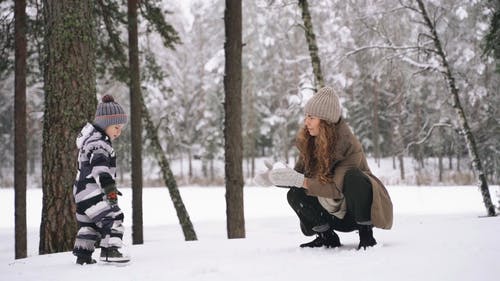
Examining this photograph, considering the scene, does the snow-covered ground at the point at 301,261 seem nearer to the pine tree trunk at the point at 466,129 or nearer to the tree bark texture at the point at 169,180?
the tree bark texture at the point at 169,180

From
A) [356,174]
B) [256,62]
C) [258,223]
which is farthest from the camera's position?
[256,62]

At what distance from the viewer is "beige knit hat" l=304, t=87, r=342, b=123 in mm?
3891

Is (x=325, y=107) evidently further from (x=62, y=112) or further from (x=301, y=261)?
(x=62, y=112)

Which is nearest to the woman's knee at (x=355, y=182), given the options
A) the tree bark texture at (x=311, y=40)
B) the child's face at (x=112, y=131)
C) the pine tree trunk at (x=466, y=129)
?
the child's face at (x=112, y=131)

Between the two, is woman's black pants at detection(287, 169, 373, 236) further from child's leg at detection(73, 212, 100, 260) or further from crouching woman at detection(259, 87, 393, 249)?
child's leg at detection(73, 212, 100, 260)

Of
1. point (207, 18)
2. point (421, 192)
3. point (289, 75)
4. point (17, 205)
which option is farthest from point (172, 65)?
point (17, 205)

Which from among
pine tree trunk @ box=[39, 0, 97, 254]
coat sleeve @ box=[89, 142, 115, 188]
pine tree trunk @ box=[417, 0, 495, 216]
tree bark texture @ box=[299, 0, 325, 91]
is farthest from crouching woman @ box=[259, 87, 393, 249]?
pine tree trunk @ box=[417, 0, 495, 216]

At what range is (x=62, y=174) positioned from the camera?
540cm

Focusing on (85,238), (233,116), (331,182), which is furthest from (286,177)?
(233,116)

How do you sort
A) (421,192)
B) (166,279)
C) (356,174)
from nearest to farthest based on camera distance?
(166,279), (356,174), (421,192)

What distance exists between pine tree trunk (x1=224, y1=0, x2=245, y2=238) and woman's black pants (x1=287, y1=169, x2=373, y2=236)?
12.7 feet

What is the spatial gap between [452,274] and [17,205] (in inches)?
402

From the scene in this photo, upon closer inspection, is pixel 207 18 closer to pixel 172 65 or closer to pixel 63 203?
pixel 172 65

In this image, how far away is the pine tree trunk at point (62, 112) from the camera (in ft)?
17.7
